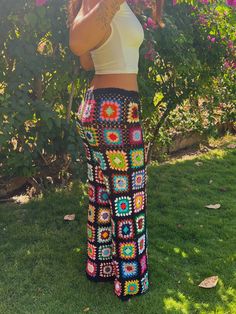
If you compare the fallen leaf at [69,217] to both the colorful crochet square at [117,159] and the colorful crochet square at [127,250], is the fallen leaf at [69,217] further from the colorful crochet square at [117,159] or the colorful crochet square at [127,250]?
the colorful crochet square at [117,159]

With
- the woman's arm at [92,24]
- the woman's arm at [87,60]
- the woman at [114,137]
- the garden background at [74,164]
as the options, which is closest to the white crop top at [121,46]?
the woman at [114,137]

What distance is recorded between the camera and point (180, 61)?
446 centimetres

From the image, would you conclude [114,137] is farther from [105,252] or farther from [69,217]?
[69,217]

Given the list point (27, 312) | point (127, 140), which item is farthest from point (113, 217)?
point (27, 312)

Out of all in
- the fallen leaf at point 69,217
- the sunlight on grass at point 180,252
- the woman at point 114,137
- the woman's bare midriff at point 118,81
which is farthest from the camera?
the fallen leaf at point 69,217

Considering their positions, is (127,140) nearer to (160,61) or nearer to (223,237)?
(223,237)

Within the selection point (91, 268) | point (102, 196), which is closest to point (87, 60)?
point (102, 196)

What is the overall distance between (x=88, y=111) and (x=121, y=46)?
0.41m

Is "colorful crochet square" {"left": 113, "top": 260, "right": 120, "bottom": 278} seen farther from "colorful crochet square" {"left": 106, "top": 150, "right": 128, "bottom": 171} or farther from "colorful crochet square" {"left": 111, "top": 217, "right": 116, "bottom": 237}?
"colorful crochet square" {"left": 106, "top": 150, "right": 128, "bottom": 171}

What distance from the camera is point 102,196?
3.01 metres

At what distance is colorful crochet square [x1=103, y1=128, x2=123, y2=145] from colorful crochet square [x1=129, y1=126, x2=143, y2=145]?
0.06 m

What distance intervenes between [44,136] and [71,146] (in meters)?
0.26

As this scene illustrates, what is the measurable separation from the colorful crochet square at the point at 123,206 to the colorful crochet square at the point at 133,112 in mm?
486

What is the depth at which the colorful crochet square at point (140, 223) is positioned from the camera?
2884 mm
